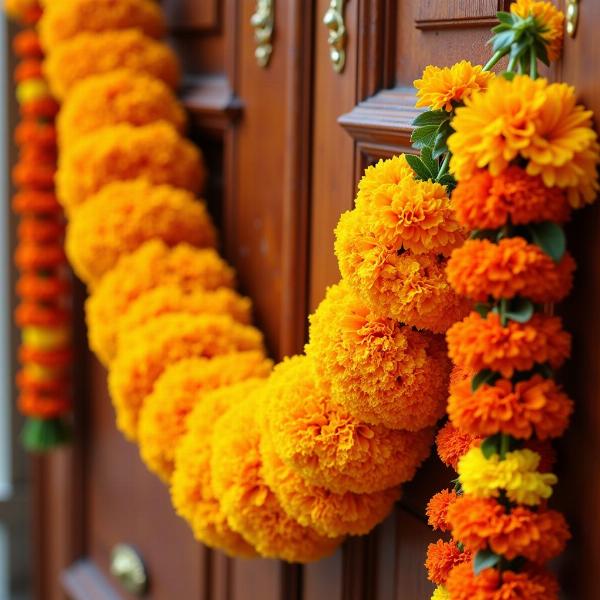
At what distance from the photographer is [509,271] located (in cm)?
62

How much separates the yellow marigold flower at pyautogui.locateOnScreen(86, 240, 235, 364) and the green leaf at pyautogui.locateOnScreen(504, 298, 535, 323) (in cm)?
51

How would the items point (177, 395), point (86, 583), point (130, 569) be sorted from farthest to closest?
point (86, 583) → point (130, 569) → point (177, 395)

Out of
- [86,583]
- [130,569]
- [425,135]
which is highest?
[425,135]

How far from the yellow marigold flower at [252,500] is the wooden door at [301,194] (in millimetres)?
91

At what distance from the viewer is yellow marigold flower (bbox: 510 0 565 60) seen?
65 cm

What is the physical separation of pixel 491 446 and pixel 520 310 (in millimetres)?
86

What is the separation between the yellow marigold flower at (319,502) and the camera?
0.81 metres

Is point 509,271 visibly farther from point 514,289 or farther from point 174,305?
point 174,305

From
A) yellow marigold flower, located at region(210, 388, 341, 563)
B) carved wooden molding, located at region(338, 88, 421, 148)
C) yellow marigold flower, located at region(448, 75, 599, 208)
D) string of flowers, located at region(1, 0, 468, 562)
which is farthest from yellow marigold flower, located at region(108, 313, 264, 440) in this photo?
yellow marigold flower, located at region(448, 75, 599, 208)

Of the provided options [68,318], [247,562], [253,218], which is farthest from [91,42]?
[247,562]

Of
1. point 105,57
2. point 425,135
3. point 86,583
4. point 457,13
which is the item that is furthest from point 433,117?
point 86,583

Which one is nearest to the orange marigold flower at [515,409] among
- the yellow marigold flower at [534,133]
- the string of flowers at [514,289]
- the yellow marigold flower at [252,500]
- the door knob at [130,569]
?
the string of flowers at [514,289]

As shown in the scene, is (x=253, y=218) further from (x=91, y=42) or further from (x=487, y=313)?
(x=487, y=313)

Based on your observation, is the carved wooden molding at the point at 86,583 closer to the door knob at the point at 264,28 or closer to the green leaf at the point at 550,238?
the door knob at the point at 264,28
